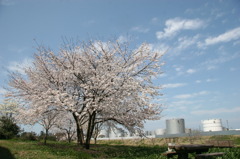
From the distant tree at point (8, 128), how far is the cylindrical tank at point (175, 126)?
1548 inches

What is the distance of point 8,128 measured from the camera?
2847cm

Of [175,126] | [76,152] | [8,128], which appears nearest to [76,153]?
[76,152]

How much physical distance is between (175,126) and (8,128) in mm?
40880

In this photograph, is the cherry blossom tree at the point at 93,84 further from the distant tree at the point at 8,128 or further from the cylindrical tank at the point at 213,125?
the cylindrical tank at the point at 213,125

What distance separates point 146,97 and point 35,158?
25.3ft

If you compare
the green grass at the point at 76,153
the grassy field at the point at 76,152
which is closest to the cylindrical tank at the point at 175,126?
the grassy field at the point at 76,152

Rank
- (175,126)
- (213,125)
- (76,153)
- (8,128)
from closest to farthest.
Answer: (76,153)
(8,128)
(175,126)
(213,125)

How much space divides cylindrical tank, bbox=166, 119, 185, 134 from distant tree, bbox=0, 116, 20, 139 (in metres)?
39.3

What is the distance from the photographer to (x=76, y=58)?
16594mm

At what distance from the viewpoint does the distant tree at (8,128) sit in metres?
27.7

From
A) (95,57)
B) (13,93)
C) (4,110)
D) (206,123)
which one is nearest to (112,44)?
(95,57)

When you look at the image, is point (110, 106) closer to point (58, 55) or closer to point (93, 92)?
point (93, 92)

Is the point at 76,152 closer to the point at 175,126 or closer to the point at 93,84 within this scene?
the point at 93,84

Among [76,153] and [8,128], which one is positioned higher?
[8,128]
